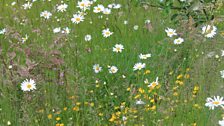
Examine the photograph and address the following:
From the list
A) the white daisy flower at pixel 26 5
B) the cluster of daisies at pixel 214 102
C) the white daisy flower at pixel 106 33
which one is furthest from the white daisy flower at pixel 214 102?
the white daisy flower at pixel 26 5

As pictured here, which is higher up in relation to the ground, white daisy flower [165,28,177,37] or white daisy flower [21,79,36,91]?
white daisy flower [165,28,177,37]

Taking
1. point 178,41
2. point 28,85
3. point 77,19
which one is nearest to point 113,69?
point 178,41

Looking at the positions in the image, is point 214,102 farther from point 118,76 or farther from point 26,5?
point 26,5

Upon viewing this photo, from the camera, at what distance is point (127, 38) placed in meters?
4.39

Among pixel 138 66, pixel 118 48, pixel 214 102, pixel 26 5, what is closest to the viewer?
pixel 214 102

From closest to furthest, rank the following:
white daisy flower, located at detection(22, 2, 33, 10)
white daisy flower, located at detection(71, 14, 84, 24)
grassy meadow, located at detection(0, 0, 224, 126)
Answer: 1. grassy meadow, located at detection(0, 0, 224, 126)
2. white daisy flower, located at detection(71, 14, 84, 24)
3. white daisy flower, located at detection(22, 2, 33, 10)

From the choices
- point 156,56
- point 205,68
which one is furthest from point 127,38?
point 205,68

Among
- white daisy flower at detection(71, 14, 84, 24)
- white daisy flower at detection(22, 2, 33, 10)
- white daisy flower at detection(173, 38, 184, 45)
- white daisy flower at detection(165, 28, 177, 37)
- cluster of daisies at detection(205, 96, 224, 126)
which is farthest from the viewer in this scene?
white daisy flower at detection(22, 2, 33, 10)

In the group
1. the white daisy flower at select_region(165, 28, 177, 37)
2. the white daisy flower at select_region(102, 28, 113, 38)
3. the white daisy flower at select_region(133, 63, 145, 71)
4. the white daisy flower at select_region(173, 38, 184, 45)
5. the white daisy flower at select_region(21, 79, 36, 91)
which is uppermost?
the white daisy flower at select_region(102, 28, 113, 38)

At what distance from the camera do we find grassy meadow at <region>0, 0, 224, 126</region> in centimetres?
310

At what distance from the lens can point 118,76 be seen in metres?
3.86

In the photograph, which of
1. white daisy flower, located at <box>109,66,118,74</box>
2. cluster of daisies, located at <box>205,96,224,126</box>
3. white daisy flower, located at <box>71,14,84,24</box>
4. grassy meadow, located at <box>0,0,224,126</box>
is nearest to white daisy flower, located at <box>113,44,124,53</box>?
grassy meadow, located at <box>0,0,224,126</box>

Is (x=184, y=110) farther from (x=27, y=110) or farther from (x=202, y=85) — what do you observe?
(x=27, y=110)

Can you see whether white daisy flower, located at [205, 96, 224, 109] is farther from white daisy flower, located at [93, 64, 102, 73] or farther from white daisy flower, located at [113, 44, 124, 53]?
white daisy flower, located at [113, 44, 124, 53]
